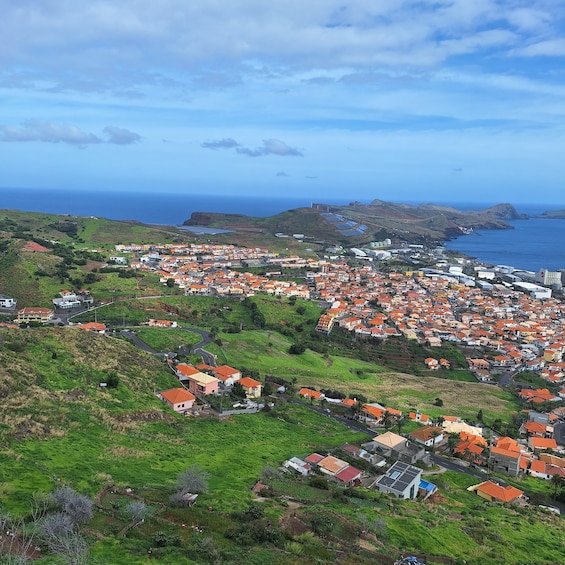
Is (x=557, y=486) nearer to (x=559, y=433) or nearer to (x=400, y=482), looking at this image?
(x=400, y=482)

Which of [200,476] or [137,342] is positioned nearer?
[200,476]

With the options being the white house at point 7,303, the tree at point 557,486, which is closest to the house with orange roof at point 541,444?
the tree at point 557,486

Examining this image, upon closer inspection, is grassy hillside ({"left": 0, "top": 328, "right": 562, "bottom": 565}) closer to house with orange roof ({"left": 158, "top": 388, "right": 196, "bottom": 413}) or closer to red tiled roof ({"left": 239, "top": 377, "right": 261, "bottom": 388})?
house with orange roof ({"left": 158, "top": 388, "right": 196, "bottom": 413})

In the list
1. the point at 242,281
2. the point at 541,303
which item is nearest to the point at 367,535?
the point at 242,281

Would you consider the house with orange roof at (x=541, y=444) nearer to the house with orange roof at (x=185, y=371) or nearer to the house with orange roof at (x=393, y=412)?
the house with orange roof at (x=393, y=412)

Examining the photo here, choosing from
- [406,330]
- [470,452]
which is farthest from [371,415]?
[406,330]

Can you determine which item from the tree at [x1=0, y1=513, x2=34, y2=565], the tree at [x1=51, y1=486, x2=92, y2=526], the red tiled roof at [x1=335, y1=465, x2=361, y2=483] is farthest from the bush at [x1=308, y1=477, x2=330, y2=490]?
the tree at [x1=0, y1=513, x2=34, y2=565]
